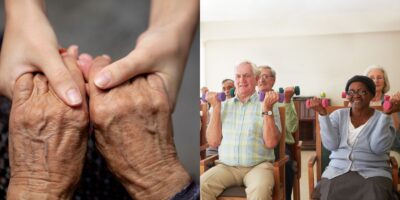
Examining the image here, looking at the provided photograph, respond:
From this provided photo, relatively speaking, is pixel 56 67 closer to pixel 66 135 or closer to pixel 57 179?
pixel 66 135

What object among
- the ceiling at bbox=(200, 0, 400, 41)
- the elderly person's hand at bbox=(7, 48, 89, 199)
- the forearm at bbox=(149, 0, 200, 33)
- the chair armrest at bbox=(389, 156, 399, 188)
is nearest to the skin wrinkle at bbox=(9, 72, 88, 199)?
the elderly person's hand at bbox=(7, 48, 89, 199)

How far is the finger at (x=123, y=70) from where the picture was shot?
51.9 inches

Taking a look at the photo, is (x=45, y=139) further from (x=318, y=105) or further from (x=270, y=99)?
(x=318, y=105)

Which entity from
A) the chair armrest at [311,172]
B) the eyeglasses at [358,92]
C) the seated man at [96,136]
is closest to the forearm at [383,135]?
the eyeglasses at [358,92]

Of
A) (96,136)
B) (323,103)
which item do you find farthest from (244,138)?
(96,136)

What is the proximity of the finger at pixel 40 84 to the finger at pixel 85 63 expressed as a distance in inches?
4.3

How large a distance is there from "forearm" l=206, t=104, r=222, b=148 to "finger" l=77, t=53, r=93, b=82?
580 millimetres

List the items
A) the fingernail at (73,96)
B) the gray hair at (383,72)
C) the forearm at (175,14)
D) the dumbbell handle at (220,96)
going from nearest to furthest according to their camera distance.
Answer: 1. the fingernail at (73,96)
2. the forearm at (175,14)
3. the gray hair at (383,72)
4. the dumbbell handle at (220,96)

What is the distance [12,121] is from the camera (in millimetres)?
1393

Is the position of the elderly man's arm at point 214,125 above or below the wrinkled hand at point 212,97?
below

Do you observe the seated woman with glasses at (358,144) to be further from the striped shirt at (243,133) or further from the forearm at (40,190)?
the forearm at (40,190)

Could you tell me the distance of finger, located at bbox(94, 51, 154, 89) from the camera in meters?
1.32

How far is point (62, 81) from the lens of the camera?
132 centimetres

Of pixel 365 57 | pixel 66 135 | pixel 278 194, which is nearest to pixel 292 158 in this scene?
pixel 278 194
